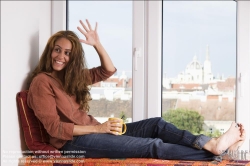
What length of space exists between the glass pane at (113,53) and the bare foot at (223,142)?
2.81 ft

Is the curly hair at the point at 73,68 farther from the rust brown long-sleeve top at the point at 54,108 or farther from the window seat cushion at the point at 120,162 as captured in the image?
the window seat cushion at the point at 120,162

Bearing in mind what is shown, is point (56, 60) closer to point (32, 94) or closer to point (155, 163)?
point (32, 94)

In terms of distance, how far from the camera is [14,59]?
2336mm

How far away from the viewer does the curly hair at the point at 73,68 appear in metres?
2.55

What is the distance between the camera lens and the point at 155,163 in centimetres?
226

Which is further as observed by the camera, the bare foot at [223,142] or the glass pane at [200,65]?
the glass pane at [200,65]

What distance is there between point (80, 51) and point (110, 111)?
648 millimetres

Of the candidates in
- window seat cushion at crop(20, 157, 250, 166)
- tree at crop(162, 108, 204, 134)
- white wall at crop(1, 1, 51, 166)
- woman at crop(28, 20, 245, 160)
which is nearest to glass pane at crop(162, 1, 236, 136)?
tree at crop(162, 108, 204, 134)

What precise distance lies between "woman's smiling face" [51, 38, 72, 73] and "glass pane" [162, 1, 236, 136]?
77 centimetres

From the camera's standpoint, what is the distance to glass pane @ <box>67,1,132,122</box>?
3.06m

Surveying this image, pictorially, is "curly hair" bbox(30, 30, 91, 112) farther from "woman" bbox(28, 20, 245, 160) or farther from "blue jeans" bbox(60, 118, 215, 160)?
"blue jeans" bbox(60, 118, 215, 160)

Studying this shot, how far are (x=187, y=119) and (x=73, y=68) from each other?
0.92 m

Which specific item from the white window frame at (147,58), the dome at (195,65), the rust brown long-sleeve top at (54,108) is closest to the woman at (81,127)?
the rust brown long-sleeve top at (54,108)

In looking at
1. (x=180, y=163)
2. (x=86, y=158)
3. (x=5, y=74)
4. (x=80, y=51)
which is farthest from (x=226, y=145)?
(x=5, y=74)
